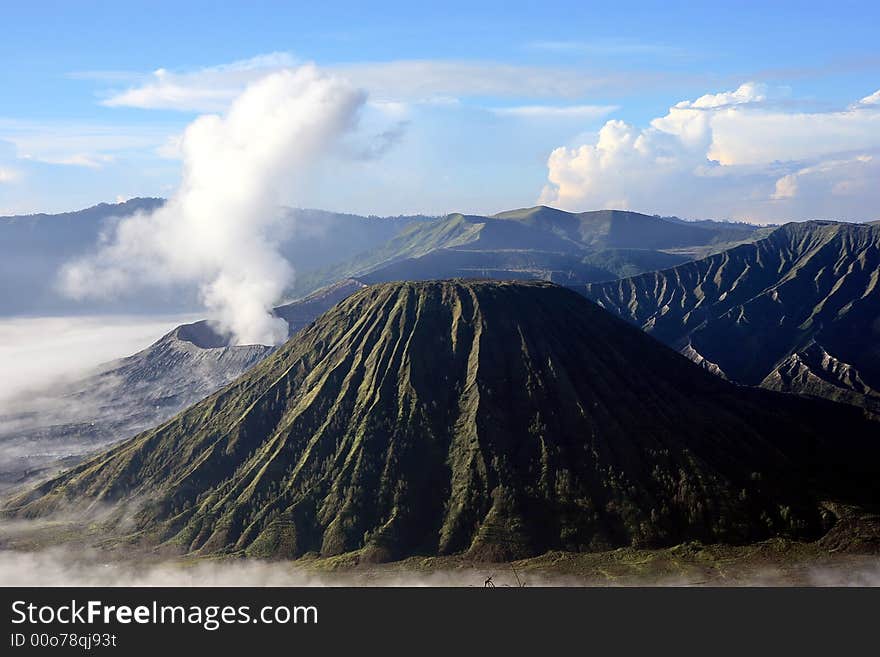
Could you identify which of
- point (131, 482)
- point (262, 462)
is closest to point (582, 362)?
point (262, 462)

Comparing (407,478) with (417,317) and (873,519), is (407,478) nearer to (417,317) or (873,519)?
(417,317)

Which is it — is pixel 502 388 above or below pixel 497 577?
above

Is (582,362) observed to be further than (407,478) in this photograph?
Yes

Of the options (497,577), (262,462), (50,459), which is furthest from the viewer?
(50,459)
